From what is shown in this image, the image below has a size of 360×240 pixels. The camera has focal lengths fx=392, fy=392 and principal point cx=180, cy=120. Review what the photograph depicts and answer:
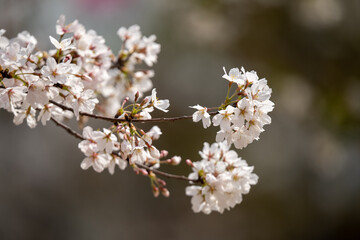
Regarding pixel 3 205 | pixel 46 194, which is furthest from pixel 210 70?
pixel 3 205

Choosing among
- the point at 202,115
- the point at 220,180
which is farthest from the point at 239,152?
the point at 202,115

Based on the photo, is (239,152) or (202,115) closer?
(202,115)

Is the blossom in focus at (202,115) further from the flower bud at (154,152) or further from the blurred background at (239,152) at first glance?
the blurred background at (239,152)

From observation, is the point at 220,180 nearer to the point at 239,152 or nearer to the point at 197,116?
the point at 197,116

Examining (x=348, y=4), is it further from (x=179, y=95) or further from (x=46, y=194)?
(x=46, y=194)

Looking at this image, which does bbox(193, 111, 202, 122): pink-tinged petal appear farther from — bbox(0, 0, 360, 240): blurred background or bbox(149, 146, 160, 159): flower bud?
bbox(0, 0, 360, 240): blurred background

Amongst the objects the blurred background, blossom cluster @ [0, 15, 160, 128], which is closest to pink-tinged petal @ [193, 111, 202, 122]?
blossom cluster @ [0, 15, 160, 128]

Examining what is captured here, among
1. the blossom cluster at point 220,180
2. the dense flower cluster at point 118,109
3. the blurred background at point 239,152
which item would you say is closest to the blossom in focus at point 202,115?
the dense flower cluster at point 118,109
